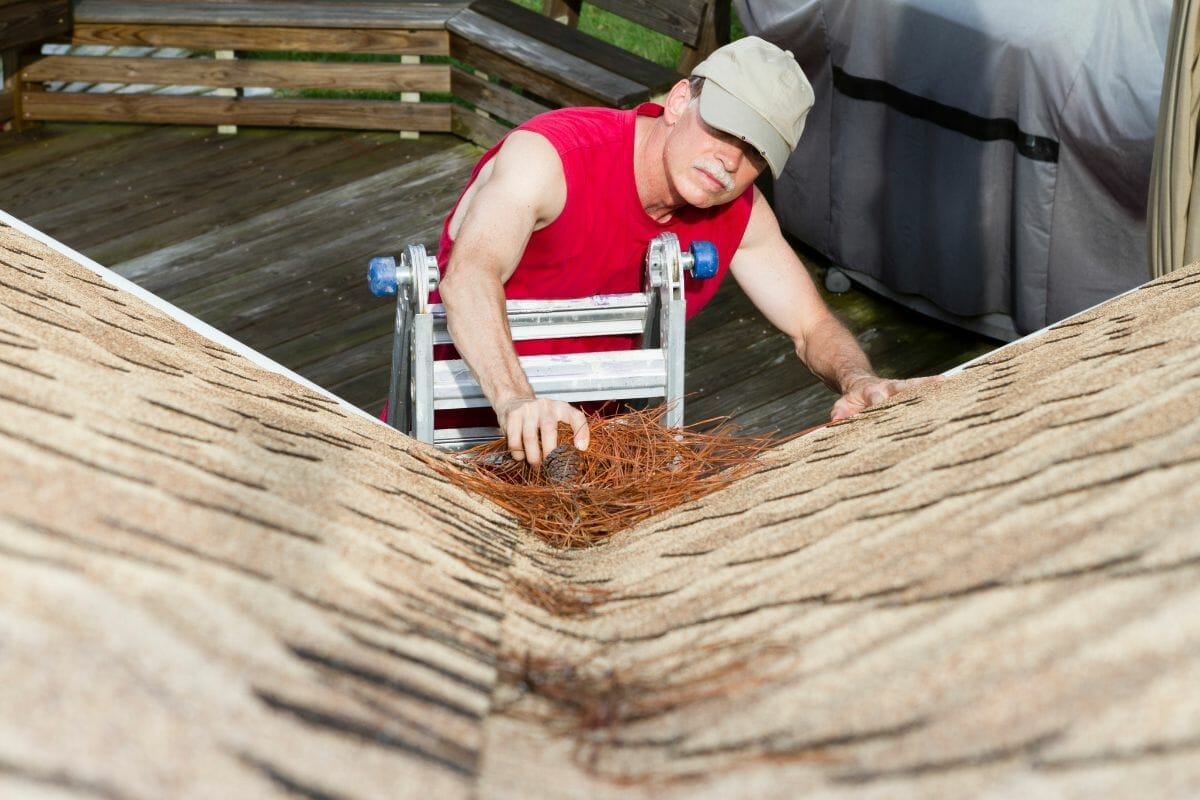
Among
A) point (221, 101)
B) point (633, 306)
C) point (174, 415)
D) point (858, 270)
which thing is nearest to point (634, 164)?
point (633, 306)

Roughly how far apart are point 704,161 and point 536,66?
11.1 feet

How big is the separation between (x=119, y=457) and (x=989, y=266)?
4.00 m

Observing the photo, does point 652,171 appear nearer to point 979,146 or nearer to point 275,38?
point 979,146

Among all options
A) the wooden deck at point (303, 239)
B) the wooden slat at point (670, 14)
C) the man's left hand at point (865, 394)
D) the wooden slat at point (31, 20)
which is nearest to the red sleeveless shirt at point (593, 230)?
the man's left hand at point (865, 394)

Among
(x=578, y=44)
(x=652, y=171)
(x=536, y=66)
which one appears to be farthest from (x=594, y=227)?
(x=578, y=44)

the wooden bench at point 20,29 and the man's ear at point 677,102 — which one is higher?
the wooden bench at point 20,29

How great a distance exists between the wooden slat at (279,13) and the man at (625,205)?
3781mm

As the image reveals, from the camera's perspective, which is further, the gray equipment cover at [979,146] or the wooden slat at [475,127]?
the wooden slat at [475,127]

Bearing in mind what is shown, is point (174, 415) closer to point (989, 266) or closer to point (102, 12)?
point (989, 266)

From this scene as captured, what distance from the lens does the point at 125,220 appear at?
5664mm

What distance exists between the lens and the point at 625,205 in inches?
105

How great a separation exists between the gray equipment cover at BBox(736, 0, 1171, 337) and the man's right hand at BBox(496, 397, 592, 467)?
2.76 metres

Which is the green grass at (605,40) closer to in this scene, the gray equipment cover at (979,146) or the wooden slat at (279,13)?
the wooden slat at (279,13)

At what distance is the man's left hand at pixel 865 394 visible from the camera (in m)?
2.36
